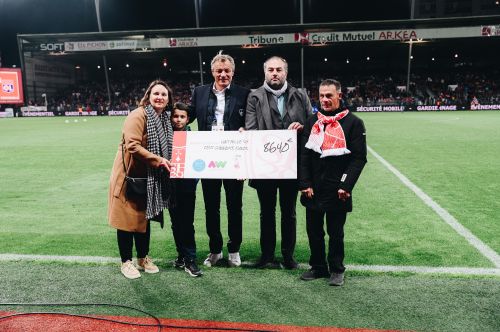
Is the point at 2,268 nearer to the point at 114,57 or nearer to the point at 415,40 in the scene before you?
the point at 415,40

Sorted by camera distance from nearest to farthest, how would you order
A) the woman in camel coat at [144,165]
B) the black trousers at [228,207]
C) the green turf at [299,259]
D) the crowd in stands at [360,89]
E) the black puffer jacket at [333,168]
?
the green turf at [299,259] < the black puffer jacket at [333,168] < the woman in camel coat at [144,165] < the black trousers at [228,207] < the crowd in stands at [360,89]

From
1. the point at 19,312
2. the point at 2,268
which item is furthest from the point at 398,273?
the point at 2,268

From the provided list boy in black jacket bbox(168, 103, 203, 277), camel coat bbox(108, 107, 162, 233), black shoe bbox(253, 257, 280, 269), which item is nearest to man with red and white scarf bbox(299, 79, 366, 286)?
black shoe bbox(253, 257, 280, 269)

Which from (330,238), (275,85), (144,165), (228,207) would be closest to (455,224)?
(330,238)

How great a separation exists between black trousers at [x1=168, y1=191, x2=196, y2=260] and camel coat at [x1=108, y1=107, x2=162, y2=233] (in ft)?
1.04

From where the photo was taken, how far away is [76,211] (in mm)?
6531

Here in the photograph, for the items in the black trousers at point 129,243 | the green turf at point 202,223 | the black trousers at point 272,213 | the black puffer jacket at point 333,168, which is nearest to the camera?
the black puffer jacket at point 333,168

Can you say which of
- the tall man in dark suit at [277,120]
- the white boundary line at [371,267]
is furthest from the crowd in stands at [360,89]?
the tall man in dark suit at [277,120]

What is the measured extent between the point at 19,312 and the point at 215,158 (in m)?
2.06

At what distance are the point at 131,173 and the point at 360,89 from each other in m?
45.9

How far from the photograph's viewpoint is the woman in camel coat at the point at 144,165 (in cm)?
378

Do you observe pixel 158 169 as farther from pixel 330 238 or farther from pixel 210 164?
pixel 330 238

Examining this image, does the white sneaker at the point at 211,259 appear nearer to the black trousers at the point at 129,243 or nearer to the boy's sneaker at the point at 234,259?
the boy's sneaker at the point at 234,259

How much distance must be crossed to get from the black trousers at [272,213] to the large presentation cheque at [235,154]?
0.22m
